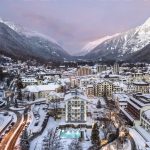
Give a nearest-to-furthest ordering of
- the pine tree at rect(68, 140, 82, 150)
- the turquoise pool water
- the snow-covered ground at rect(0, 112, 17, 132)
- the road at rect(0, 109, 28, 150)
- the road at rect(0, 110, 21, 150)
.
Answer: the pine tree at rect(68, 140, 82, 150) < the road at rect(0, 109, 28, 150) < the road at rect(0, 110, 21, 150) < the turquoise pool water < the snow-covered ground at rect(0, 112, 17, 132)

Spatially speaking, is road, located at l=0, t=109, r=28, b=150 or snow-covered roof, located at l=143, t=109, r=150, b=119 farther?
snow-covered roof, located at l=143, t=109, r=150, b=119

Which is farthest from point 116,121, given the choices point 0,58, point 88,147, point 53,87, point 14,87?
point 0,58

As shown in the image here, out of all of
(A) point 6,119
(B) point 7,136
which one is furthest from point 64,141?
(A) point 6,119

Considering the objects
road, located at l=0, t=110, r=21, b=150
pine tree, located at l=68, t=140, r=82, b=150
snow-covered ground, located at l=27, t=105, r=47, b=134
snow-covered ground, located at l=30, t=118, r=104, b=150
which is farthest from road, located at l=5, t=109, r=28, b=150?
pine tree, located at l=68, t=140, r=82, b=150

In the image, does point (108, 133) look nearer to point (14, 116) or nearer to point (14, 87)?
point (14, 116)

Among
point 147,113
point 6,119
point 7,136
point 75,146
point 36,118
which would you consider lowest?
point 75,146

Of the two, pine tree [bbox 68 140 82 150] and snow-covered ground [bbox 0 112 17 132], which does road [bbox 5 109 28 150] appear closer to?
snow-covered ground [bbox 0 112 17 132]

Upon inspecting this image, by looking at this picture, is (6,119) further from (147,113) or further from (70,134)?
(147,113)

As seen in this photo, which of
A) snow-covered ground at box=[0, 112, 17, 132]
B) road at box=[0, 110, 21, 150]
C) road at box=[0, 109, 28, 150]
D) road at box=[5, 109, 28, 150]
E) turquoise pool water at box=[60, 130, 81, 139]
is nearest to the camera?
road at box=[5, 109, 28, 150]

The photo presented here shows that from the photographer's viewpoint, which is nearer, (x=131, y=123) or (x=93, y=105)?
(x=131, y=123)

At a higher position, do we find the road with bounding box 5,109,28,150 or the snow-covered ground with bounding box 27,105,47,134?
the snow-covered ground with bounding box 27,105,47,134

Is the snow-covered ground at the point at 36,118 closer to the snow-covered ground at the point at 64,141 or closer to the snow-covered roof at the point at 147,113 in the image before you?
the snow-covered ground at the point at 64,141
